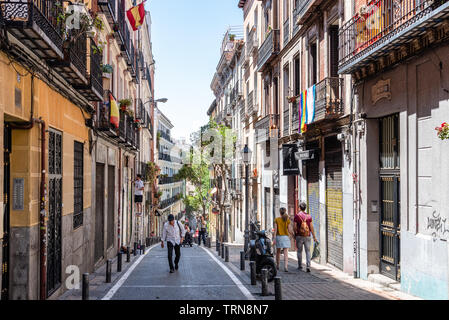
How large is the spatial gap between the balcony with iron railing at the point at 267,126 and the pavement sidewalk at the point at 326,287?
996cm

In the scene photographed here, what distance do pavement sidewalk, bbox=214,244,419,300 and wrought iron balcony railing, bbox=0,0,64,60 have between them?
19.4ft

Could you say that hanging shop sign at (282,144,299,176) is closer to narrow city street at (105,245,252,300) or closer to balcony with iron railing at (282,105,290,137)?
balcony with iron railing at (282,105,290,137)

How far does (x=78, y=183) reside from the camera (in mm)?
13961

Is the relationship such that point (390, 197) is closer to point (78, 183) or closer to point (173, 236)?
point (173, 236)

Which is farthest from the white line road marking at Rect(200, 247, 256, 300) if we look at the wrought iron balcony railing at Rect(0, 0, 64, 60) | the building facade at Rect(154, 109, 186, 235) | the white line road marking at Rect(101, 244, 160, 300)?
the building facade at Rect(154, 109, 186, 235)

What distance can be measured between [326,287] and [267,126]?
44.2 feet

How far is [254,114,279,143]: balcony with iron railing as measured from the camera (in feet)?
76.8

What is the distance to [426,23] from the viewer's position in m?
8.83

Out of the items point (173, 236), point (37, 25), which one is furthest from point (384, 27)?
point (173, 236)

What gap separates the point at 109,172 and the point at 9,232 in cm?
1222

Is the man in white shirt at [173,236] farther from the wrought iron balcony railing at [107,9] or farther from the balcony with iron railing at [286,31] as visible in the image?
the balcony with iron railing at [286,31]

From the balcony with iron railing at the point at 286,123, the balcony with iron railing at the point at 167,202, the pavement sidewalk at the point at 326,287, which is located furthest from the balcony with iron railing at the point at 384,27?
the balcony with iron railing at the point at 167,202

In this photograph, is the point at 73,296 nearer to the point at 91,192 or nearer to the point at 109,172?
the point at 91,192

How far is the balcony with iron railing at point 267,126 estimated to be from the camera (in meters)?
23.4
